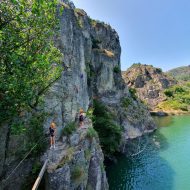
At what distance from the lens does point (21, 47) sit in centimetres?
1734

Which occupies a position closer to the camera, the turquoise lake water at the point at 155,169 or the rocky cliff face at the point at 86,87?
the rocky cliff face at the point at 86,87

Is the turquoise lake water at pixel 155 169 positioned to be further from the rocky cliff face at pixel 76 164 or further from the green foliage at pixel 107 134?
the rocky cliff face at pixel 76 164

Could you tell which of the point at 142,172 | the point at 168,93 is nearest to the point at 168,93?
the point at 168,93

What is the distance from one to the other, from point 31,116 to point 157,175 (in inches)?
950

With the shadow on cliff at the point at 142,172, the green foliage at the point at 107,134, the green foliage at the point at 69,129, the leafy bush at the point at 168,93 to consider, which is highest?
the leafy bush at the point at 168,93

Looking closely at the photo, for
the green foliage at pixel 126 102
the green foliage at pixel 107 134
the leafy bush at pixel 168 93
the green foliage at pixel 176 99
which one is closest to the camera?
the green foliage at pixel 107 134

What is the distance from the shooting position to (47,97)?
26.6m

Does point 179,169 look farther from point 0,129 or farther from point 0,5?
point 0,5

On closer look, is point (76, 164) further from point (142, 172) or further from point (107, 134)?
point (107, 134)

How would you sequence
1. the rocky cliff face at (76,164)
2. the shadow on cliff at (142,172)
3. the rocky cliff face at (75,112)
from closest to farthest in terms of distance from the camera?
the rocky cliff face at (76,164), the rocky cliff face at (75,112), the shadow on cliff at (142,172)

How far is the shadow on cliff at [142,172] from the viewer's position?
34750mm

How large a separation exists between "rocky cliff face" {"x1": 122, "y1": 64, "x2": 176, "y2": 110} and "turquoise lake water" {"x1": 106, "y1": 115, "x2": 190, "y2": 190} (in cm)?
8268

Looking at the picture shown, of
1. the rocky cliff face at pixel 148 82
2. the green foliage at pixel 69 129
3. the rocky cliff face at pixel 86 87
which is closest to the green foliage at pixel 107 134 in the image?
the rocky cliff face at pixel 86 87

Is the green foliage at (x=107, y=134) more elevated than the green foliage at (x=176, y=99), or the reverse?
the green foliage at (x=176, y=99)
